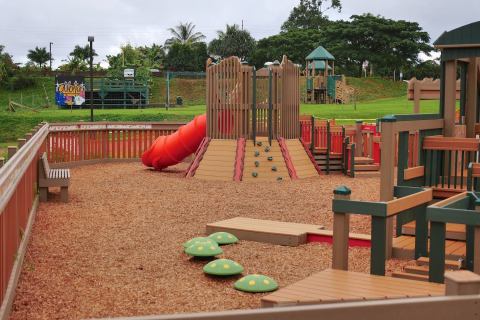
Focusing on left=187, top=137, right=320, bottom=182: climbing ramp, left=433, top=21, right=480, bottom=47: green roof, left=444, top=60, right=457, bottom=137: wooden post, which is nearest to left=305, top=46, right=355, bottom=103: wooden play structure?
left=187, top=137, right=320, bottom=182: climbing ramp

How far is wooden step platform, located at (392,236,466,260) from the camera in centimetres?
710

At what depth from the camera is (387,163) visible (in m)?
7.77

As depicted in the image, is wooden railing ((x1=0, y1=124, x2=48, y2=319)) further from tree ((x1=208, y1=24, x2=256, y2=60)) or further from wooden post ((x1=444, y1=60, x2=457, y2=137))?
tree ((x1=208, y1=24, x2=256, y2=60))

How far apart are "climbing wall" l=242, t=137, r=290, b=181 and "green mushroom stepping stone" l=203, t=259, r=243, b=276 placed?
8864 millimetres

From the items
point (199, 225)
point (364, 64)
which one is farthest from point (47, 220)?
point (364, 64)

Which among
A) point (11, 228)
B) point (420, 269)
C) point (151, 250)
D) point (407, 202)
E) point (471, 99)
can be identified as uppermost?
point (471, 99)

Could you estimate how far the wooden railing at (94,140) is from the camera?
18828 millimetres

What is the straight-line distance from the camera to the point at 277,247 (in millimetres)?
8547

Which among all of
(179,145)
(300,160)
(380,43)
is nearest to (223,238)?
(300,160)

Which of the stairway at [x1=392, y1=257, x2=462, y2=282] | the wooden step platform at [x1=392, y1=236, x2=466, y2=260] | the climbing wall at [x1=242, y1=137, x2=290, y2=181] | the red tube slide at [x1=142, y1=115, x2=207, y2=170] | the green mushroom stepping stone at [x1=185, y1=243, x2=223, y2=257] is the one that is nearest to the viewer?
the stairway at [x1=392, y1=257, x2=462, y2=282]

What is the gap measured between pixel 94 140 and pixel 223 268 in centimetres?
1411

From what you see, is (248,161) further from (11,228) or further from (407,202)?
(11,228)

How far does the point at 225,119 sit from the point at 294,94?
6.16 ft

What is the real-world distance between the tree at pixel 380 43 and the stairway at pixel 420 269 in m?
62.2
